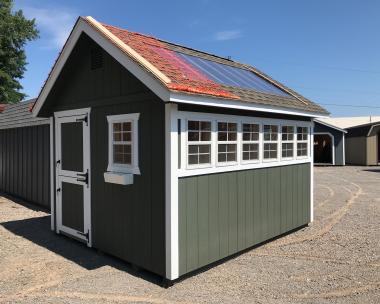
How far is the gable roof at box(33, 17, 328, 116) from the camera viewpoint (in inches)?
195

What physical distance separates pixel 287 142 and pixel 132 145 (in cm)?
362

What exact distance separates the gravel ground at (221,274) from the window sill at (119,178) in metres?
1.39

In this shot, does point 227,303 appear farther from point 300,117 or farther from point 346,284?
point 300,117

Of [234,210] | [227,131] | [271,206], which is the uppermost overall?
[227,131]

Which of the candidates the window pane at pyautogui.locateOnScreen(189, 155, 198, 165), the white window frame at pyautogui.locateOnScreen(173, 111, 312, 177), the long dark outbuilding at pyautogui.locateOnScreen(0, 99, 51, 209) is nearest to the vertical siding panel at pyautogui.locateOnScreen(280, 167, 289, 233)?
the white window frame at pyautogui.locateOnScreen(173, 111, 312, 177)

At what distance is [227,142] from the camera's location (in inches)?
235

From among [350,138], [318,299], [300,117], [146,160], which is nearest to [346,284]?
[318,299]

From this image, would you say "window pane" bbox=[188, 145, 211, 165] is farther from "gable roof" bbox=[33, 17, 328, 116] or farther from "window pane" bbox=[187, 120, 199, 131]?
"gable roof" bbox=[33, 17, 328, 116]

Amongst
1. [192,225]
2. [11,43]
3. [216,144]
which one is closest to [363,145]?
[216,144]

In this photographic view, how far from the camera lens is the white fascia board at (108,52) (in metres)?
4.85

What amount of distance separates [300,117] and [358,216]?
369 cm

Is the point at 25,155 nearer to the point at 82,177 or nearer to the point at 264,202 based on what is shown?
the point at 82,177

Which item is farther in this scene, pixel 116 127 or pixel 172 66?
pixel 116 127

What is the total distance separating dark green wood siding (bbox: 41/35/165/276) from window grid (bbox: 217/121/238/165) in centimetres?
114
